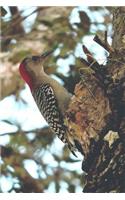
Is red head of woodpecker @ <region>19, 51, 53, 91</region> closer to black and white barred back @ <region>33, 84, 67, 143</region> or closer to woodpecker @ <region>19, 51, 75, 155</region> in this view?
woodpecker @ <region>19, 51, 75, 155</region>

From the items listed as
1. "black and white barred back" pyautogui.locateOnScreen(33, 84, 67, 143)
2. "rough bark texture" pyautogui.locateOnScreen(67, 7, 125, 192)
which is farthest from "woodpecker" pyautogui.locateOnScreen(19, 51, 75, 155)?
"rough bark texture" pyautogui.locateOnScreen(67, 7, 125, 192)

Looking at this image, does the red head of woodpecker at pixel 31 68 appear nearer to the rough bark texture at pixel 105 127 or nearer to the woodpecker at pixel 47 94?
the woodpecker at pixel 47 94

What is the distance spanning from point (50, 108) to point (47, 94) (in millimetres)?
124

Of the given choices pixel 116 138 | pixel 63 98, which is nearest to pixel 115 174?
pixel 116 138

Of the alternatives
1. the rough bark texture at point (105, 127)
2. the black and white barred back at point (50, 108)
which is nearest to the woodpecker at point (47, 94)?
the black and white barred back at point (50, 108)

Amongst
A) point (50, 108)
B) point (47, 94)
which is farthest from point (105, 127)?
point (47, 94)

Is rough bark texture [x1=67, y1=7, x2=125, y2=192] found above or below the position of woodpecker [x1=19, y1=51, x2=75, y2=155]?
above

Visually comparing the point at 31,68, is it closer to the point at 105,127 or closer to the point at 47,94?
the point at 47,94

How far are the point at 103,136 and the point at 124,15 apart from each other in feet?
1.77

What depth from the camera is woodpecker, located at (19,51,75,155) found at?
2.71 metres

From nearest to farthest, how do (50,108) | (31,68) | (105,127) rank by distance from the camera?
(105,127)
(50,108)
(31,68)

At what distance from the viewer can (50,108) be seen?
286 centimetres

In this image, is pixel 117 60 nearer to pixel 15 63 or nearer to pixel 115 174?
pixel 115 174
